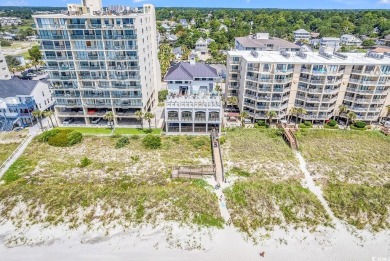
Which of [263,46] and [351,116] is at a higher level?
[263,46]

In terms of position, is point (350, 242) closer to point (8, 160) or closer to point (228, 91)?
point (228, 91)

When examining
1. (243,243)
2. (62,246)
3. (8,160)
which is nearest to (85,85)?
(8,160)

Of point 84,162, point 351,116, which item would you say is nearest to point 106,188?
point 84,162

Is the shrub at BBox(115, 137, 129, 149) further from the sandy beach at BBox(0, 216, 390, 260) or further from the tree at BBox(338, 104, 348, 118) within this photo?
the tree at BBox(338, 104, 348, 118)

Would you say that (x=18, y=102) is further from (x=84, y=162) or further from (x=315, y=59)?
(x=315, y=59)

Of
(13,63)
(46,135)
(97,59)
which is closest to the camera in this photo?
(97,59)

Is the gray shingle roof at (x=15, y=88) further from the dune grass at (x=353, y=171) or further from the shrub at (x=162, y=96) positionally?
the dune grass at (x=353, y=171)

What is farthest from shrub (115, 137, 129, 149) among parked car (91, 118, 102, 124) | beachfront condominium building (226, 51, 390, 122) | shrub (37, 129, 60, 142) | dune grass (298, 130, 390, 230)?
dune grass (298, 130, 390, 230)

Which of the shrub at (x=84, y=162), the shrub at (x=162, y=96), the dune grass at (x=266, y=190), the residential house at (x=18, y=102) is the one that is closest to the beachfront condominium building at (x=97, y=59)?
the residential house at (x=18, y=102)
